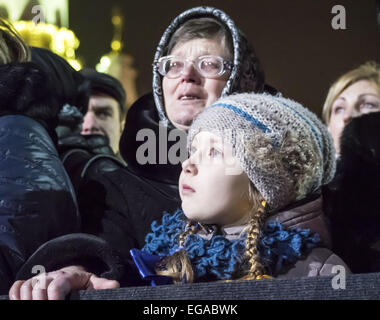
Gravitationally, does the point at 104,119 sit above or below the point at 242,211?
above

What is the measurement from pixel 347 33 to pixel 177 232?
71 cm

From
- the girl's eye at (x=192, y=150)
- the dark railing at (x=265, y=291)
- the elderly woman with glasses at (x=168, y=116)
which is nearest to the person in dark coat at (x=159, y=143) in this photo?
the elderly woman with glasses at (x=168, y=116)

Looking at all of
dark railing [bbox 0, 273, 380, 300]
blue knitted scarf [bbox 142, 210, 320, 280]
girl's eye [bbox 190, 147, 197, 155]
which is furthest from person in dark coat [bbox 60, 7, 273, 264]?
dark railing [bbox 0, 273, 380, 300]

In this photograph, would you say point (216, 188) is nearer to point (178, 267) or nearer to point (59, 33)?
point (178, 267)

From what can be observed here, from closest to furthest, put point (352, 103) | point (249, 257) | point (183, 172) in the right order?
point (249, 257)
point (183, 172)
point (352, 103)

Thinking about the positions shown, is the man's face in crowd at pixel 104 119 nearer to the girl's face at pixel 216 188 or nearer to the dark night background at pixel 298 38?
the dark night background at pixel 298 38

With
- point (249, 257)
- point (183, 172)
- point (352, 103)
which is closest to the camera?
point (249, 257)

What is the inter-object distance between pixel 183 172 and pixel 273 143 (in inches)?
8.1

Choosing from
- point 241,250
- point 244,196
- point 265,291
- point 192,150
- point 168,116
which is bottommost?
point 265,291

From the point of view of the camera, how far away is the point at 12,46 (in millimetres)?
1723

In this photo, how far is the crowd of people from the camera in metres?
1.29

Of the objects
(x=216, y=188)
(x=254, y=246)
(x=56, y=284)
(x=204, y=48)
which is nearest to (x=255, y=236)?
(x=254, y=246)

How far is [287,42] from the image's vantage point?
1701mm
